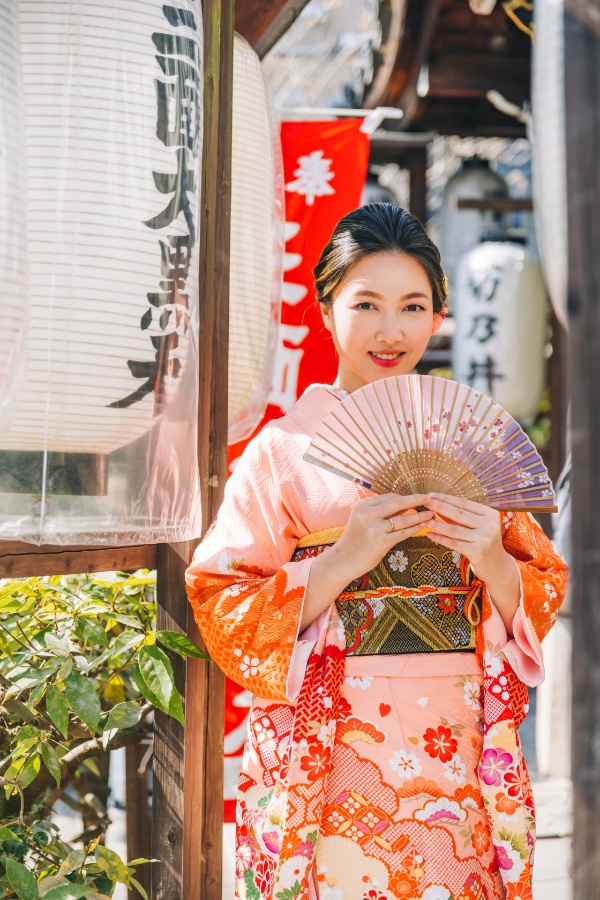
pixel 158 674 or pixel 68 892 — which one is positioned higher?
pixel 158 674

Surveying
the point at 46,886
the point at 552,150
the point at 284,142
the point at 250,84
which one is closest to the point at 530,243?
the point at 552,150

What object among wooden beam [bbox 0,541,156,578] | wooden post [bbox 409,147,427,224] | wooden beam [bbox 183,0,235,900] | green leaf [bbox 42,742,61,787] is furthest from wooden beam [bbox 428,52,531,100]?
green leaf [bbox 42,742,61,787]

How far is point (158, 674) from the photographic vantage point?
2.27 m

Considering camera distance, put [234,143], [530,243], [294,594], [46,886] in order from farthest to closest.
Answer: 1. [530,243]
2. [234,143]
3. [46,886]
4. [294,594]

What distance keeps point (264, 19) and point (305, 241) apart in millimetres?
1039

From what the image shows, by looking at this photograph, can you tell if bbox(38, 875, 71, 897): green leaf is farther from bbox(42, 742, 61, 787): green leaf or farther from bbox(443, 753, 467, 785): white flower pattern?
bbox(443, 753, 467, 785): white flower pattern

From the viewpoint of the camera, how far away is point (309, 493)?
2.14 metres

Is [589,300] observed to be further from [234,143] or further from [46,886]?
[234,143]

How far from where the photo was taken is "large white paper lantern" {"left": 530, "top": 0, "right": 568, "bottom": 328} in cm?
430

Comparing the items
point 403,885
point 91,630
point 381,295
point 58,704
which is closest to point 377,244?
point 381,295

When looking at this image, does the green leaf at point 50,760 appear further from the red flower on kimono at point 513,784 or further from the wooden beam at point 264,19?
the wooden beam at point 264,19

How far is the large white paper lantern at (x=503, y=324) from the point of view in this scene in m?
7.11

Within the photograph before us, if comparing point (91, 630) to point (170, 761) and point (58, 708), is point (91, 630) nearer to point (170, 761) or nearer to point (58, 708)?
point (58, 708)

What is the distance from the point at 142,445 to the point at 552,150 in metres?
3.02
